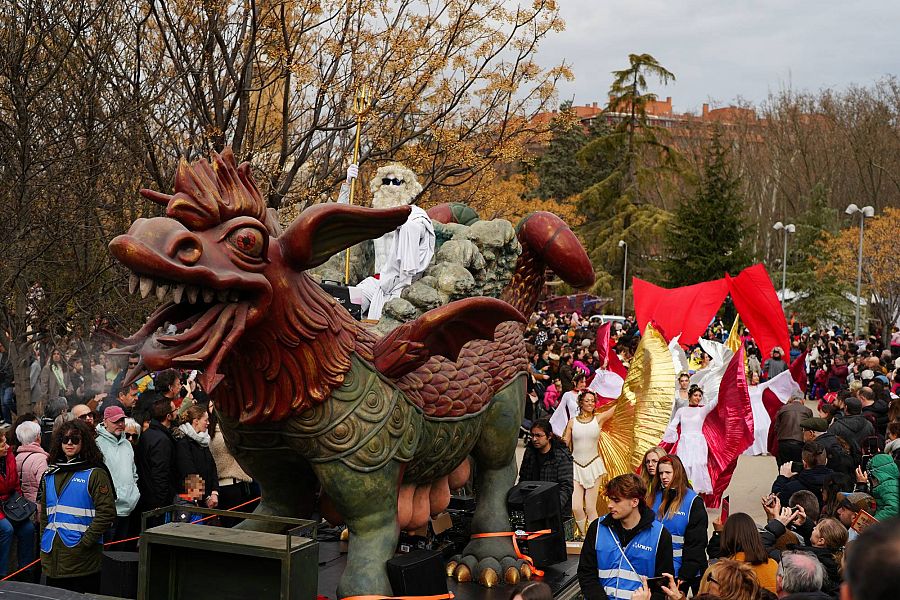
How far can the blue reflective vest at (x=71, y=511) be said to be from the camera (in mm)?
5230

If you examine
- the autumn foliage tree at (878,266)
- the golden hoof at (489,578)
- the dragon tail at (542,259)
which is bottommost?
the golden hoof at (489,578)

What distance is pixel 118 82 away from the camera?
9.78 m

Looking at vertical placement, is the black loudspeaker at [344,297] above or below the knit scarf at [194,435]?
above

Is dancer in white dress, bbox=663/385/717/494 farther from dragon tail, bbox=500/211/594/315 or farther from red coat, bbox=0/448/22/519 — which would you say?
red coat, bbox=0/448/22/519

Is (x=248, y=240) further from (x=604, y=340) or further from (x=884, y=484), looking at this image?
(x=604, y=340)

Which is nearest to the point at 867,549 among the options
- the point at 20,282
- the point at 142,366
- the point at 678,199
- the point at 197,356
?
the point at 197,356

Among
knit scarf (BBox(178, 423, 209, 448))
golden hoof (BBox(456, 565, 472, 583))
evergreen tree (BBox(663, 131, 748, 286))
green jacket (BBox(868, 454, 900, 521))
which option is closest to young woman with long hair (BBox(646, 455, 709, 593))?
golden hoof (BBox(456, 565, 472, 583))

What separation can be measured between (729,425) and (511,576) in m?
3.64

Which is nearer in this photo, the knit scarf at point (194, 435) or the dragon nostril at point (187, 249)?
the dragon nostril at point (187, 249)

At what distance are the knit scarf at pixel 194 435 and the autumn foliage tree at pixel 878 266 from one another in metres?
25.0

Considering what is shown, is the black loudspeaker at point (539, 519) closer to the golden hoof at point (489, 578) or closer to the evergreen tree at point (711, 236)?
the golden hoof at point (489, 578)

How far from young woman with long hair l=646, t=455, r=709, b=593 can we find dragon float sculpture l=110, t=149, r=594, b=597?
101 cm

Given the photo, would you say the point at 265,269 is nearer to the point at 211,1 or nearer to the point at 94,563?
the point at 94,563

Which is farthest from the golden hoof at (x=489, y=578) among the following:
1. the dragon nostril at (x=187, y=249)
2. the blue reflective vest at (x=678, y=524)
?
the dragon nostril at (x=187, y=249)
